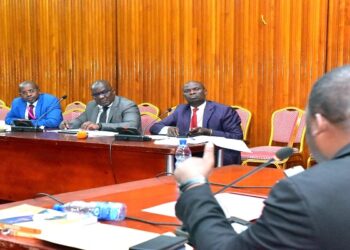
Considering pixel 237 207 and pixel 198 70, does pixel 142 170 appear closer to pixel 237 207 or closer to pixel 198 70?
pixel 237 207

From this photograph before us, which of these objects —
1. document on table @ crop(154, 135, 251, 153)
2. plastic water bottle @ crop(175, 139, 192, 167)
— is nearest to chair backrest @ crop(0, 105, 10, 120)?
document on table @ crop(154, 135, 251, 153)

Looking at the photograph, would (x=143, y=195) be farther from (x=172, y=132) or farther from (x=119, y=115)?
(x=119, y=115)

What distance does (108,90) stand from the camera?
5.53 metres

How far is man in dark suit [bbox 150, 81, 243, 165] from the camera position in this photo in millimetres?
4988

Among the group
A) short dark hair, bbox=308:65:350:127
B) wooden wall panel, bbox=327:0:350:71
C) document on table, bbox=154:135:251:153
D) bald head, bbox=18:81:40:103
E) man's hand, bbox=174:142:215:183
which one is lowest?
document on table, bbox=154:135:251:153

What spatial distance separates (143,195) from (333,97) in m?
1.23

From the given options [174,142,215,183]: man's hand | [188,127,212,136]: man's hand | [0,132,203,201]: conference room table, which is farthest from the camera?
[188,127,212,136]: man's hand

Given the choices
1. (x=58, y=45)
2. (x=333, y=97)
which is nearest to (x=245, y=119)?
(x=58, y=45)

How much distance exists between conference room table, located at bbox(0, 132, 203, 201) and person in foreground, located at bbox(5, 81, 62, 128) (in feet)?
4.22

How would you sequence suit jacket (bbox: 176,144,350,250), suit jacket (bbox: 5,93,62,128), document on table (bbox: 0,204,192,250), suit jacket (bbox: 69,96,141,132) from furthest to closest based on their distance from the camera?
suit jacket (bbox: 5,93,62,128), suit jacket (bbox: 69,96,141,132), document on table (bbox: 0,204,192,250), suit jacket (bbox: 176,144,350,250)

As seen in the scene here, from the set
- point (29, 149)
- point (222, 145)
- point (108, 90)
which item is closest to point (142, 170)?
point (222, 145)

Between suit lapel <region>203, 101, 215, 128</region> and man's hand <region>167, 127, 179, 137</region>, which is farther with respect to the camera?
suit lapel <region>203, 101, 215, 128</region>

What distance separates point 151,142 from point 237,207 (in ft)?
7.38

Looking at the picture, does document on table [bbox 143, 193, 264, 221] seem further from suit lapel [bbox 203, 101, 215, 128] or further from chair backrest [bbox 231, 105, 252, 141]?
chair backrest [bbox 231, 105, 252, 141]
